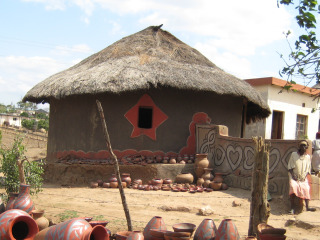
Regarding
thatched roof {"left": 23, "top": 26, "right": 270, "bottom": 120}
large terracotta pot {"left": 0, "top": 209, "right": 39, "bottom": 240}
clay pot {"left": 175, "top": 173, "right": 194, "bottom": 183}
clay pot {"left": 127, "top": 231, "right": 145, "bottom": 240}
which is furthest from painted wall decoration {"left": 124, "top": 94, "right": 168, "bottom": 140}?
clay pot {"left": 127, "top": 231, "right": 145, "bottom": 240}

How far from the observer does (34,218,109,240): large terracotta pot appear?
11.9 feet

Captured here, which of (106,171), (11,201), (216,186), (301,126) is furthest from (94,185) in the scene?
(301,126)

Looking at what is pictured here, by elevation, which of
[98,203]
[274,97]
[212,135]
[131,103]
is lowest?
[98,203]

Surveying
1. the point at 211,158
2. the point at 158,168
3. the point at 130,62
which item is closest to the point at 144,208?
the point at 158,168

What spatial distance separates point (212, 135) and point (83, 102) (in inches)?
117

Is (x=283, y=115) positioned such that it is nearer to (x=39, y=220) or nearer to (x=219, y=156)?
(x=219, y=156)

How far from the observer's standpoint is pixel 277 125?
13750 mm

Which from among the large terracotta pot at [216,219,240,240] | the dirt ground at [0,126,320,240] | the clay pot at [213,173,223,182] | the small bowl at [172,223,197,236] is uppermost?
the clay pot at [213,173,223,182]

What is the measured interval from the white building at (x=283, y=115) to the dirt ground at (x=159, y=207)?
18.9ft

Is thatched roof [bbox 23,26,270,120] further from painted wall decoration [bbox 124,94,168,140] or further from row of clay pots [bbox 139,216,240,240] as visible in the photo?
row of clay pots [bbox 139,216,240,240]

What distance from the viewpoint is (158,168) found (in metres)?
8.23

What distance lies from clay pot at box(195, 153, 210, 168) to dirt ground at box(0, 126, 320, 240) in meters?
0.78

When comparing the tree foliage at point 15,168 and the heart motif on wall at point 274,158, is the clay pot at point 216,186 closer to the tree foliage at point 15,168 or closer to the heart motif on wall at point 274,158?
the heart motif on wall at point 274,158

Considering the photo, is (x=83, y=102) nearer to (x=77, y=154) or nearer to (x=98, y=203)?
(x=77, y=154)
